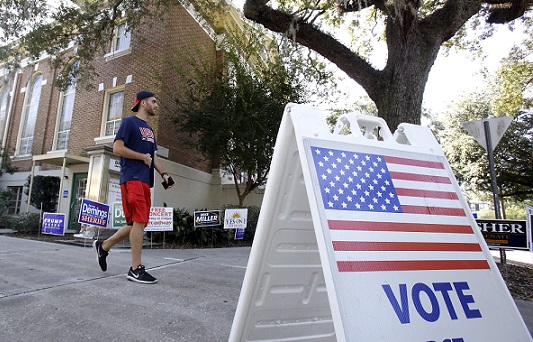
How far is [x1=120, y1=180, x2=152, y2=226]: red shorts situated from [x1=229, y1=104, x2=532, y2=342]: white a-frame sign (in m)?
1.99

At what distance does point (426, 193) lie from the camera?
171 centimetres

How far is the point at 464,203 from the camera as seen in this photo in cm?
178

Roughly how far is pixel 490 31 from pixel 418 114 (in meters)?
6.37

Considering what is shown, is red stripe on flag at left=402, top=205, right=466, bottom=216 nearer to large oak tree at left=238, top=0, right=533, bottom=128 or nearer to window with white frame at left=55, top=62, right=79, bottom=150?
large oak tree at left=238, top=0, right=533, bottom=128

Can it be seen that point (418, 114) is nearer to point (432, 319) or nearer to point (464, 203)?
point (464, 203)

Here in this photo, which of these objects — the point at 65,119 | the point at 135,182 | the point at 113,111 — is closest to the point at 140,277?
the point at 135,182

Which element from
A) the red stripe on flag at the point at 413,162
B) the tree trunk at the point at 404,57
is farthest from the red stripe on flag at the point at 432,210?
the tree trunk at the point at 404,57

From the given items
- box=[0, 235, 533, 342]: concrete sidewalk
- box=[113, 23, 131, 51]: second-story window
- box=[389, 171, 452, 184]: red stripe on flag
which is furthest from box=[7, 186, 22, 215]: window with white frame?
box=[389, 171, 452, 184]: red stripe on flag

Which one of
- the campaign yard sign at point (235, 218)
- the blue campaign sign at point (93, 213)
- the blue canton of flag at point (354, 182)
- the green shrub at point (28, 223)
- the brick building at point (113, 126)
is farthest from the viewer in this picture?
the brick building at point (113, 126)

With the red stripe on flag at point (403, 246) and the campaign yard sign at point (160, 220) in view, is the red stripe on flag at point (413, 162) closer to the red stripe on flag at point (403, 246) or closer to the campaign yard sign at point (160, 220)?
the red stripe on flag at point (403, 246)

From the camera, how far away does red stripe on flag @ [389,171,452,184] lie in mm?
1697

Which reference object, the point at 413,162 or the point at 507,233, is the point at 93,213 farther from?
the point at 507,233

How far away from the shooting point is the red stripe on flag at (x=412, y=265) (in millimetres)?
1271

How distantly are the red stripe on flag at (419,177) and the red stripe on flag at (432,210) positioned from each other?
17 cm
